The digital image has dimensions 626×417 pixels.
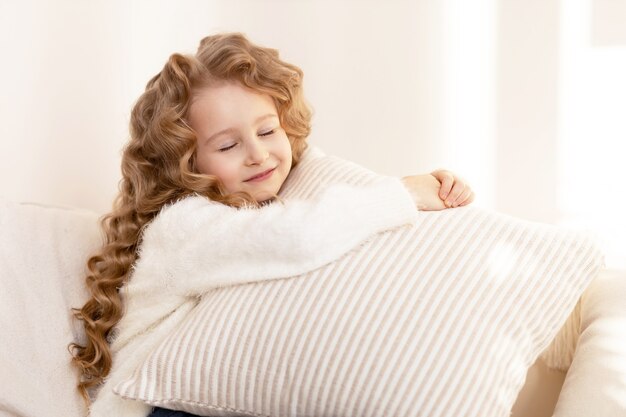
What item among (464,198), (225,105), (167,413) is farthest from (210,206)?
(464,198)

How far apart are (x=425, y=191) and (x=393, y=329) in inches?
14.0

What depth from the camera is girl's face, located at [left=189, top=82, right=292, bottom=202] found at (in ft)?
4.61

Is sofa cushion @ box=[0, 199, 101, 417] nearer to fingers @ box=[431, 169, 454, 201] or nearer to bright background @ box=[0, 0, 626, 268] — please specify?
bright background @ box=[0, 0, 626, 268]

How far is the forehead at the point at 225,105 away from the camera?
1.40 m

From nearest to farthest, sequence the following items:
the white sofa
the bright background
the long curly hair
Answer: the white sofa → the long curly hair → the bright background

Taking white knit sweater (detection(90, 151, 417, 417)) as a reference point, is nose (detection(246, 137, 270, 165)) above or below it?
above

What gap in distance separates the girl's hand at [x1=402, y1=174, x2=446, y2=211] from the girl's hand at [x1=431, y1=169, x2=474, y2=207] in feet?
0.03

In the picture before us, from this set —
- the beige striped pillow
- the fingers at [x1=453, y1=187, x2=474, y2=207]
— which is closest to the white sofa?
the beige striped pillow

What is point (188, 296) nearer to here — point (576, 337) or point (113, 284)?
point (113, 284)

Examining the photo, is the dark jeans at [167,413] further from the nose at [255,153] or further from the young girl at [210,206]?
the nose at [255,153]

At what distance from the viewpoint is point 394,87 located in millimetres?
1931

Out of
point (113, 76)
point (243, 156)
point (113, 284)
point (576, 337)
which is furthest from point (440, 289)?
point (113, 76)

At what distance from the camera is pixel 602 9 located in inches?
65.4

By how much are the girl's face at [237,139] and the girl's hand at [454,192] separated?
312 mm
